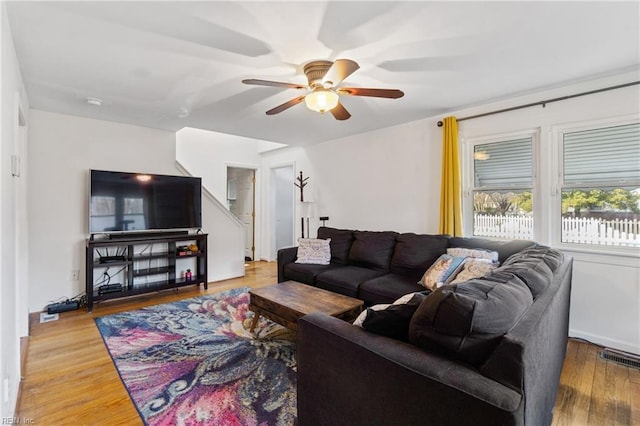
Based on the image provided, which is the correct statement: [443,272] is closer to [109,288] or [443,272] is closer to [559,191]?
[559,191]

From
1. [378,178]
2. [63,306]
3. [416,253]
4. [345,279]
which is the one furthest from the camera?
[378,178]

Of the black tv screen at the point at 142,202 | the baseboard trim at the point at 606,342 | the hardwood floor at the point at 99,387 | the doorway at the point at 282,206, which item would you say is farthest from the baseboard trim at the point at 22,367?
the baseboard trim at the point at 606,342

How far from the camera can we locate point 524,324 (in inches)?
40.5

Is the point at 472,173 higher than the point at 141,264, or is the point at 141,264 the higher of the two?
the point at 472,173

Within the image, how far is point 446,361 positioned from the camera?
3.30 feet

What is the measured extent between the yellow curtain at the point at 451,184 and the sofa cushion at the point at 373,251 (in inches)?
25.1

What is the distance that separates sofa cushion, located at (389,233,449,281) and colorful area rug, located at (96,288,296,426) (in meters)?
1.42

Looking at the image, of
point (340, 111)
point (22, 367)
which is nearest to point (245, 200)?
point (340, 111)

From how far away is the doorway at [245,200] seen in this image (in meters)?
6.56

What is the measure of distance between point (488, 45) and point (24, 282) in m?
4.56

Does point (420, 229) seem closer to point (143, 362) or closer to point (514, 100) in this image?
point (514, 100)

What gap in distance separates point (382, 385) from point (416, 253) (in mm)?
2301

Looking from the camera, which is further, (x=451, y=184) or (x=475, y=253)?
(x=451, y=184)

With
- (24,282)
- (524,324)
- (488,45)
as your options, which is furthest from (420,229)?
(24,282)
